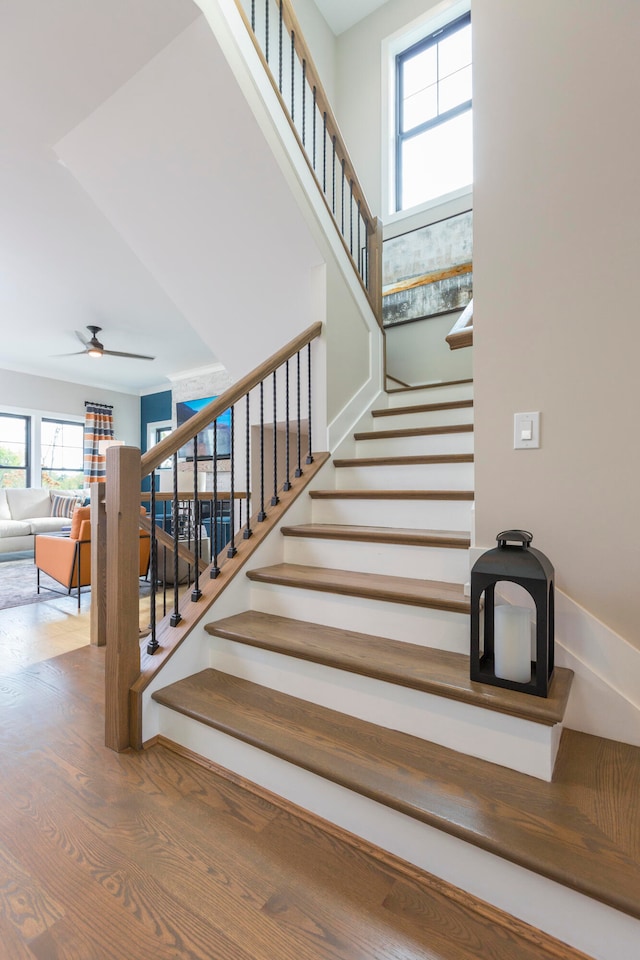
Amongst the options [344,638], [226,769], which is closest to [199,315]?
[344,638]

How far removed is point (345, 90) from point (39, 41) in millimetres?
3672

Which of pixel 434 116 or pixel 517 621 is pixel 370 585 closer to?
pixel 517 621

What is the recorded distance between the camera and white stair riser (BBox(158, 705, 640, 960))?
34.4 inches

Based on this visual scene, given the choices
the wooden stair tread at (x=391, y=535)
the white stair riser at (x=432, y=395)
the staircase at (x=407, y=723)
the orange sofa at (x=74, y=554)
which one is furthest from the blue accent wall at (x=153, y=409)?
the staircase at (x=407, y=723)

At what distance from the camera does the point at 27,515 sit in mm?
6715

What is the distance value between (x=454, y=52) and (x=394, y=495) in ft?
14.9

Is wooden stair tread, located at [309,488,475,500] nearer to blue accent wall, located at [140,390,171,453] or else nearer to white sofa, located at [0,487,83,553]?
white sofa, located at [0,487,83,553]

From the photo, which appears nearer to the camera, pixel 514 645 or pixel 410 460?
pixel 514 645

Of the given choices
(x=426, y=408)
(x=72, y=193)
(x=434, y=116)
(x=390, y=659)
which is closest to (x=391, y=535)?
(x=390, y=659)

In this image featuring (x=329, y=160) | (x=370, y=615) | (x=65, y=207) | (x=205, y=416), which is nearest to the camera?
(x=370, y=615)

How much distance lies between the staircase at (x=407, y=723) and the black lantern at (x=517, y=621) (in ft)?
0.19

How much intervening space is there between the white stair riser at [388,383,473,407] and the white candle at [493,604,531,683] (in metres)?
1.90

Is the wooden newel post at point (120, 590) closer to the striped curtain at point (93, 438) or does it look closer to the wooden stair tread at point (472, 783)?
the wooden stair tread at point (472, 783)

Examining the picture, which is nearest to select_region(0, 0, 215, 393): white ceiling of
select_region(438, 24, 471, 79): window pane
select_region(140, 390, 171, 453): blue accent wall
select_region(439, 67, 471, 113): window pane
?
select_region(140, 390, 171, 453): blue accent wall
